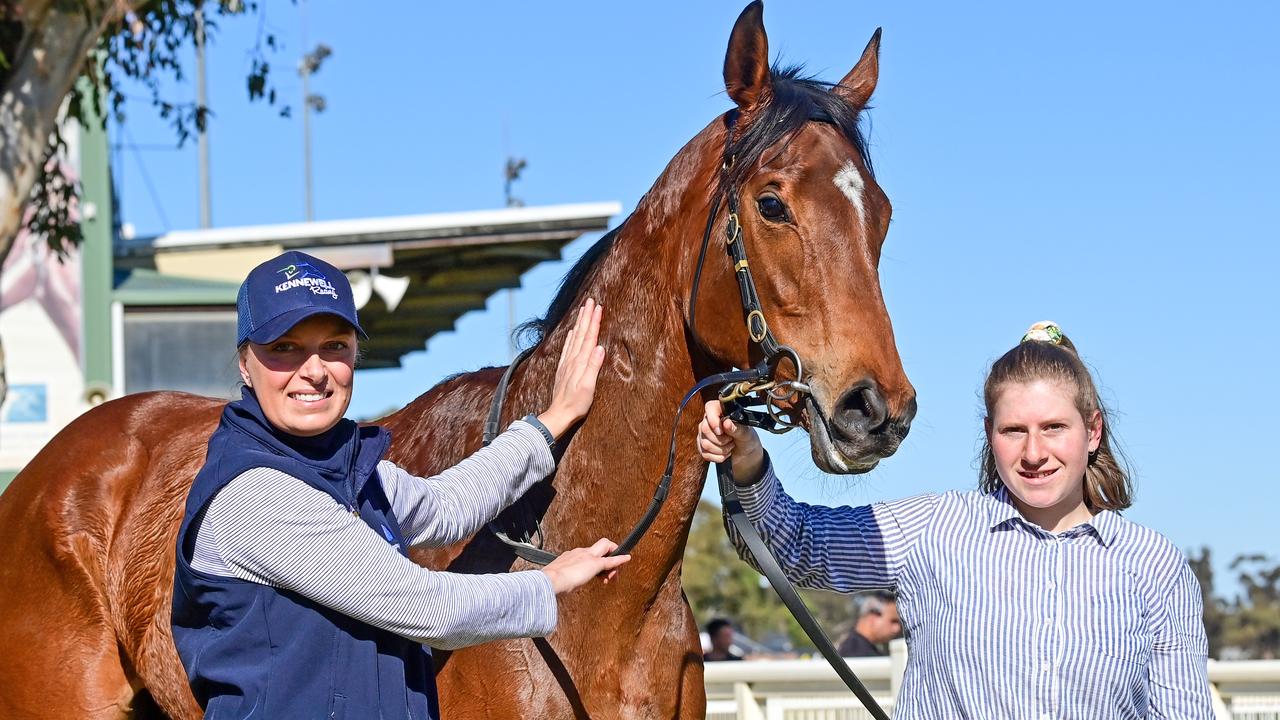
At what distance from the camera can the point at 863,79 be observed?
390cm

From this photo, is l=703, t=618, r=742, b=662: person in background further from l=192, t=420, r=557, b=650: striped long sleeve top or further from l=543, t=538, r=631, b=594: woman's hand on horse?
l=192, t=420, r=557, b=650: striped long sleeve top

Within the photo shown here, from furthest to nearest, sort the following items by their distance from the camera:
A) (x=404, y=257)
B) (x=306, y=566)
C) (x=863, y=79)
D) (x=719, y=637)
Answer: (x=404, y=257)
(x=719, y=637)
(x=863, y=79)
(x=306, y=566)

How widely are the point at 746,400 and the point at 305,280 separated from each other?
110cm

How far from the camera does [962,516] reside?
3146mm

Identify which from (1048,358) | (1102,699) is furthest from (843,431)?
(1102,699)

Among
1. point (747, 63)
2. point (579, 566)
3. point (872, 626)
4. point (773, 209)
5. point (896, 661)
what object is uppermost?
point (747, 63)

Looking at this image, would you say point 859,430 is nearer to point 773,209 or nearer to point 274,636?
point 773,209

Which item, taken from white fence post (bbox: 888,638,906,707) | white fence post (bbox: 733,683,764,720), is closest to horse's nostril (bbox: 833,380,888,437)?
white fence post (bbox: 888,638,906,707)

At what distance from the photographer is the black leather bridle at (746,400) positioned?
3.31 meters

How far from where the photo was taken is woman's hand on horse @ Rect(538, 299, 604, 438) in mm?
3643

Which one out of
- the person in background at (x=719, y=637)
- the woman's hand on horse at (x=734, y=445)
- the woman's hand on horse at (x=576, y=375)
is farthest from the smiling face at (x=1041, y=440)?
the person in background at (x=719, y=637)

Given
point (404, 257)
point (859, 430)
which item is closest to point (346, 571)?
point (859, 430)

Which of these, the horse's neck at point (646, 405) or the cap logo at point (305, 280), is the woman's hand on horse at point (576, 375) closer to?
the horse's neck at point (646, 405)

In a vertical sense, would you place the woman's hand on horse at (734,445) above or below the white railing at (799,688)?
above
